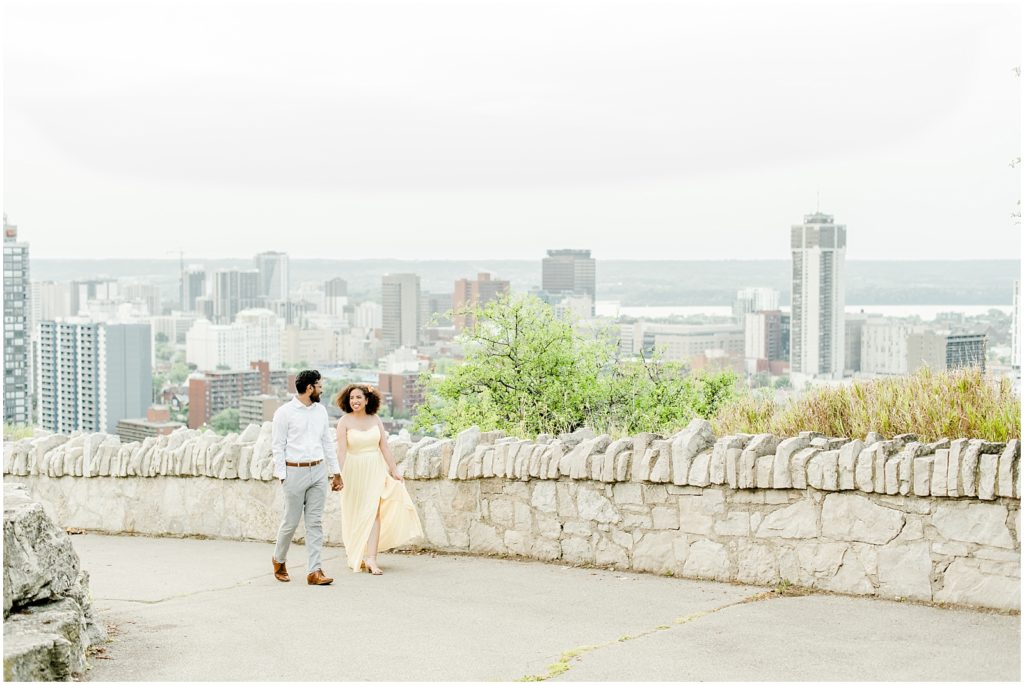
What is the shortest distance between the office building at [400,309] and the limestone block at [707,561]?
3102cm

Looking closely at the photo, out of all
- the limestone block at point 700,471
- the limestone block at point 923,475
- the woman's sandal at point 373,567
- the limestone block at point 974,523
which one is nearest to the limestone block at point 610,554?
the limestone block at point 700,471

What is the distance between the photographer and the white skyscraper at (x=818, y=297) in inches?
1330

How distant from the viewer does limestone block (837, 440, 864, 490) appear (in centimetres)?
814

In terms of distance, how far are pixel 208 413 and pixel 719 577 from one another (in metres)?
29.1

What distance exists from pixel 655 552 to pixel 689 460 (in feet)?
2.55

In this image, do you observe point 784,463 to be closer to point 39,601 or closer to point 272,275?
point 39,601

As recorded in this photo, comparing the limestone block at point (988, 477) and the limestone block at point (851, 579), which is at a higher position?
the limestone block at point (988, 477)

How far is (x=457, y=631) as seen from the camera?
7.45 m

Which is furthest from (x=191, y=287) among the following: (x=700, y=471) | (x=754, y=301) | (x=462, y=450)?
(x=700, y=471)

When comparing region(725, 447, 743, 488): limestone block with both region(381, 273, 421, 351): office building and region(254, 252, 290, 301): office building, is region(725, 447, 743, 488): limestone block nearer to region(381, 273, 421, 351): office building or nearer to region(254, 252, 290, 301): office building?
region(381, 273, 421, 351): office building

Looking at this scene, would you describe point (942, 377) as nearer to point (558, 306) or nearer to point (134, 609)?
point (134, 609)

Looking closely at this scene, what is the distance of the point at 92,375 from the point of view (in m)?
36.6

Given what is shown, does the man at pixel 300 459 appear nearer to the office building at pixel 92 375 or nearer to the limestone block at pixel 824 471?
the limestone block at pixel 824 471

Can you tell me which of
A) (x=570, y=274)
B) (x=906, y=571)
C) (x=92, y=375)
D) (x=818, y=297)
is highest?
(x=570, y=274)
